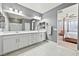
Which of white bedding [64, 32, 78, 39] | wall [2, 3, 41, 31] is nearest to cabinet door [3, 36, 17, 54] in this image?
wall [2, 3, 41, 31]

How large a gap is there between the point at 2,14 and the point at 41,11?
1.23 metres

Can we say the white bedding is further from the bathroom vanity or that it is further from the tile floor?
the bathroom vanity

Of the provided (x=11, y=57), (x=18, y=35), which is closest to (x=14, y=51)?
(x=11, y=57)

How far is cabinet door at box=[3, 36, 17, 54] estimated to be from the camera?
7.45ft

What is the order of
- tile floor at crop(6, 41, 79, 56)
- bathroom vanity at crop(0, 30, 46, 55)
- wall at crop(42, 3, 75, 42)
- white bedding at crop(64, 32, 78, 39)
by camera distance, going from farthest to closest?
wall at crop(42, 3, 75, 42) < white bedding at crop(64, 32, 78, 39) < tile floor at crop(6, 41, 79, 56) < bathroom vanity at crop(0, 30, 46, 55)

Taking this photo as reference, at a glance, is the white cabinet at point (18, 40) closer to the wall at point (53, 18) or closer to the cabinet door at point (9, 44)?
the cabinet door at point (9, 44)

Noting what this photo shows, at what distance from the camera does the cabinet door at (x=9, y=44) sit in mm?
2271

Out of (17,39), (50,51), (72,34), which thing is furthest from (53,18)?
(17,39)

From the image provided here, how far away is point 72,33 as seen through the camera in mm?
2545

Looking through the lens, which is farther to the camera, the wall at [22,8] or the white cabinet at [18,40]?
the wall at [22,8]

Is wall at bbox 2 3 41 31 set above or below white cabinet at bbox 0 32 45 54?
above

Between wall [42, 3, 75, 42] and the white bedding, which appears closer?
the white bedding

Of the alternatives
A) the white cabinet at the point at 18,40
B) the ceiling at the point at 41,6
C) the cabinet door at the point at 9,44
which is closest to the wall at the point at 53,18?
the ceiling at the point at 41,6

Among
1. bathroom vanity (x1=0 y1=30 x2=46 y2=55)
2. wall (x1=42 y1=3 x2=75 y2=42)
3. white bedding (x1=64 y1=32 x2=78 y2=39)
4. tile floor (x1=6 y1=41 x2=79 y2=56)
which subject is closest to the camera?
bathroom vanity (x1=0 y1=30 x2=46 y2=55)
